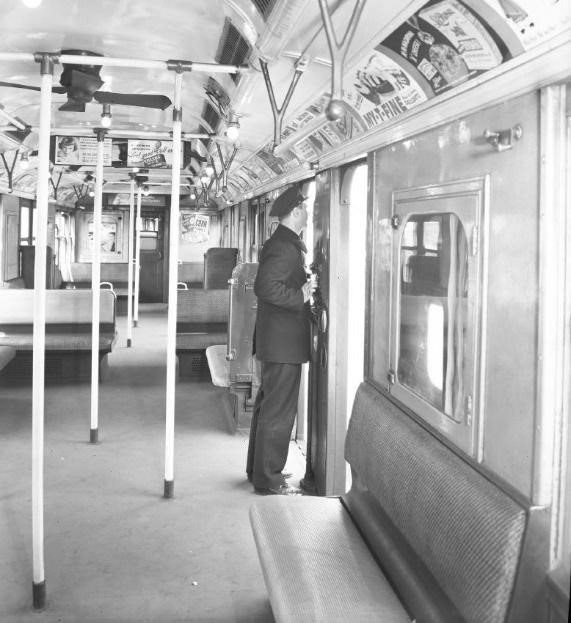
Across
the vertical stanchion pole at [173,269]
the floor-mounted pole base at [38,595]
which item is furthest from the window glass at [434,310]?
the floor-mounted pole base at [38,595]

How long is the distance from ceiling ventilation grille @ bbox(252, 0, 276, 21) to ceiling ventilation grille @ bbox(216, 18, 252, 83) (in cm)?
59

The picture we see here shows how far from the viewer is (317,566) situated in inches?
108

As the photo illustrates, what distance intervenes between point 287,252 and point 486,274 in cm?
228

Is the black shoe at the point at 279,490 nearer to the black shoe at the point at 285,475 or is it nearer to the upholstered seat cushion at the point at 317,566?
the black shoe at the point at 285,475

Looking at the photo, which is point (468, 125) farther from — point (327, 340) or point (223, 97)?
point (223, 97)

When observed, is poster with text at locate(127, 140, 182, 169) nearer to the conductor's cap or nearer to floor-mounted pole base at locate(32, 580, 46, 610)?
the conductor's cap

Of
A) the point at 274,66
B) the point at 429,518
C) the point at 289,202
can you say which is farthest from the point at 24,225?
the point at 429,518

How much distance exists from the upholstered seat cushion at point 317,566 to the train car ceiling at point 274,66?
5.33ft

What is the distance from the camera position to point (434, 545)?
7.57 ft

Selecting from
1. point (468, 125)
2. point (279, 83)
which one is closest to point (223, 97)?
point (279, 83)

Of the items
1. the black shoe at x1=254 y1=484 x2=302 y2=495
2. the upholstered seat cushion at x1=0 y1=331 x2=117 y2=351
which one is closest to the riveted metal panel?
the black shoe at x1=254 y1=484 x2=302 y2=495

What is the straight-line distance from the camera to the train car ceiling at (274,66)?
216 cm

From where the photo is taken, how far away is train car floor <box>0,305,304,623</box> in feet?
10.9

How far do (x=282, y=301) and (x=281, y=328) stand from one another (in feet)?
0.72
